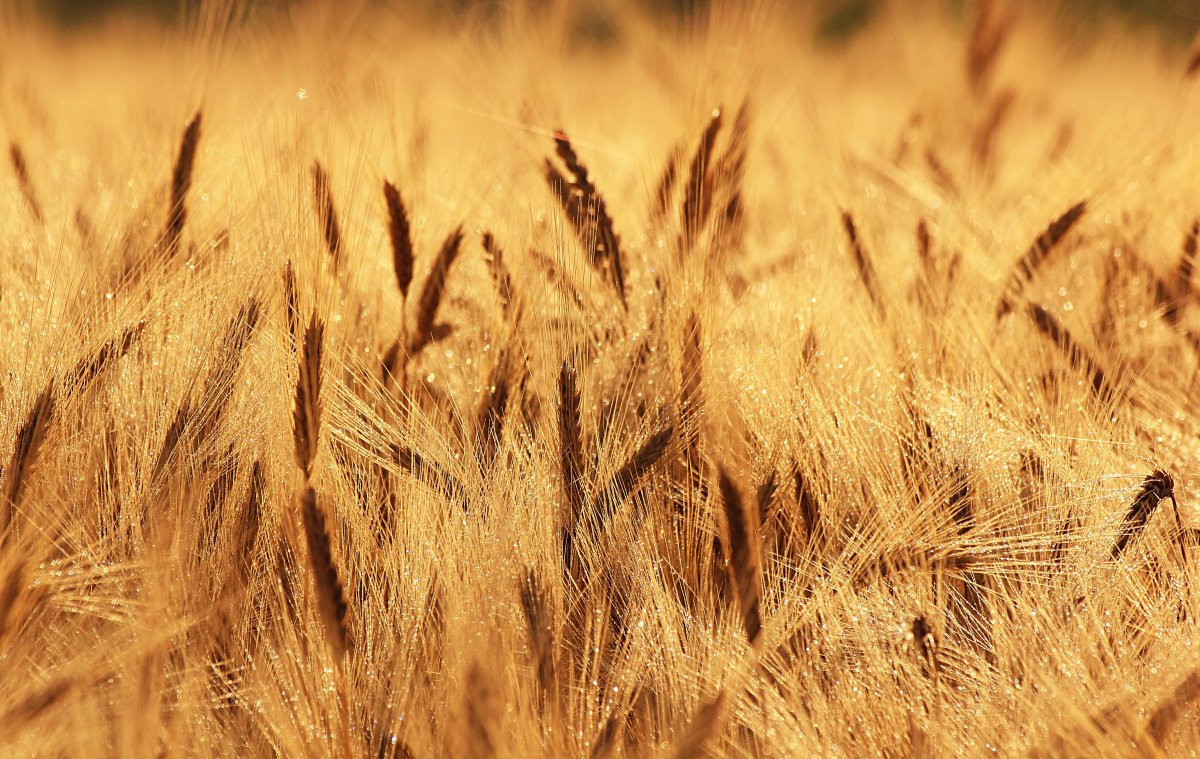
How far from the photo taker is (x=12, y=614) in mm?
676

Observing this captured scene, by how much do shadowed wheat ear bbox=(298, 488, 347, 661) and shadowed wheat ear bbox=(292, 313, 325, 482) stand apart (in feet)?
0.20

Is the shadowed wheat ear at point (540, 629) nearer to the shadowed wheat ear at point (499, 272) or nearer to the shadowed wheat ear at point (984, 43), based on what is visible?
the shadowed wheat ear at point (499, 272)

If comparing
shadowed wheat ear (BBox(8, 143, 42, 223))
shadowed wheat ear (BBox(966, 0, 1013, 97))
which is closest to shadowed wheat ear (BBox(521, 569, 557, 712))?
shadowed wheat ear (BBox(8, 143, 42, 223))

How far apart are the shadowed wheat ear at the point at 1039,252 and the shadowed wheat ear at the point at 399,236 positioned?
597 millimetres

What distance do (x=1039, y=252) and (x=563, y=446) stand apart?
1.91 feet

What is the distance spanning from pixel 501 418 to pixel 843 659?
0.34 metres

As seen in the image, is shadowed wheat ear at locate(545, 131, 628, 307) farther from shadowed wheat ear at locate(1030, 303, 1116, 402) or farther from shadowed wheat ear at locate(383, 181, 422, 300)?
shadowed wheat ear at locate(1030, 303, 1116, 402)

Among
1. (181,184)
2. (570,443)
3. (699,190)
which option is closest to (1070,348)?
(699,190)

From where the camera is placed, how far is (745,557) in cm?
74

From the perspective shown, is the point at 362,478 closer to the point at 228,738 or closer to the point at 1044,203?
the point at 228,738

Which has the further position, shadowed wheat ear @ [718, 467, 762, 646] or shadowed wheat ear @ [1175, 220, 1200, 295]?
shadowed wheat ear @ [1175, 220, 1200, 295]

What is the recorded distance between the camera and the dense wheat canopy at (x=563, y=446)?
706 mm

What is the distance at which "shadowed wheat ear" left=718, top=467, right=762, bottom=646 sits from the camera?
0.73 m

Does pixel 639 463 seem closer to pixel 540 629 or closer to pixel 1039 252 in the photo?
pixel 540 629
